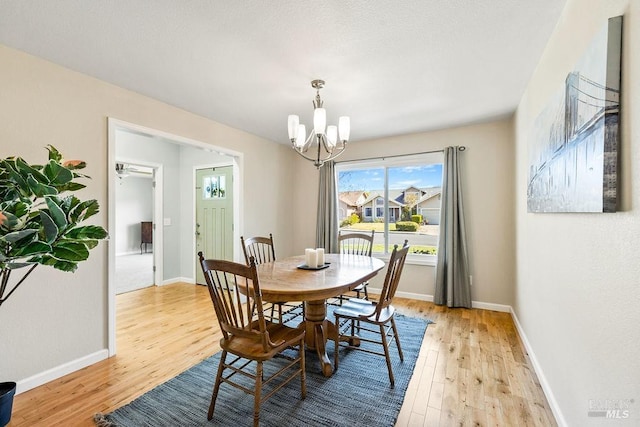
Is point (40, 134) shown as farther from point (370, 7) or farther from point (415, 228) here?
point (415, 228)

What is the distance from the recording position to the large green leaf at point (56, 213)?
1.13m

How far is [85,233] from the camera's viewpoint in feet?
4.17

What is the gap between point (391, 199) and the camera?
4398 millimetres

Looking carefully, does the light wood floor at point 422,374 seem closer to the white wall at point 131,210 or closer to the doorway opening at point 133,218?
the doorway opening at point 133,218

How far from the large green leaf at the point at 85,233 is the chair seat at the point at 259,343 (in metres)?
0.94

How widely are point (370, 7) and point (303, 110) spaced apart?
1658 mm

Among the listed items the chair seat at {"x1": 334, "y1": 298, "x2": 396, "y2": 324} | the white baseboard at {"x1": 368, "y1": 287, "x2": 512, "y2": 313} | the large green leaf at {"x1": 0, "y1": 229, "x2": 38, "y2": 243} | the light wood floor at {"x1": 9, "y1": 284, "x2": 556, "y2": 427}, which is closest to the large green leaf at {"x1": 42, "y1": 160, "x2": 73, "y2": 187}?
the large green leaf at {"x1": 0, "y1": 229, "x2": 38, "y2": 243}

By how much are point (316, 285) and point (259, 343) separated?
1.63 ft

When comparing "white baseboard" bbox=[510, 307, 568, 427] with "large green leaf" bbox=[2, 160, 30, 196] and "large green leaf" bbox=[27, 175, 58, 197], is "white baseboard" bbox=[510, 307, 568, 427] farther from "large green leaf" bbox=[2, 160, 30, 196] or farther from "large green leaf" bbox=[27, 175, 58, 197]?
"large green leaf" bbox=[2, 160, 30, 196]

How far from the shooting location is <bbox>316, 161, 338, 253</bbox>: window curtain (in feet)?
15.0

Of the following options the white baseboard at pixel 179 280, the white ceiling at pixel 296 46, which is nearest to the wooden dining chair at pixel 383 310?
the white ceiling at pixel 296 46

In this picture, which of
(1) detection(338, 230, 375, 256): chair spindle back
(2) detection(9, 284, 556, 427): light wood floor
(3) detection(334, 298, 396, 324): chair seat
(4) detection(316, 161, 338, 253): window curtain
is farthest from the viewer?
(4) detection(316, 161, 338, 253): window curtain

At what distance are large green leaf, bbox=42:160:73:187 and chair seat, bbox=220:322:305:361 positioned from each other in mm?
1205

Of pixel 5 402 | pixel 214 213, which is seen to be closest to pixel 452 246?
pixel 214 213
